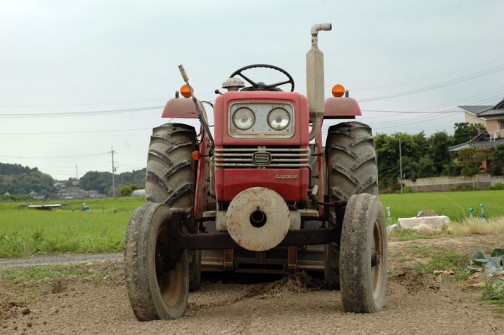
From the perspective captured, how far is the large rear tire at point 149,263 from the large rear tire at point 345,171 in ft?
5.01

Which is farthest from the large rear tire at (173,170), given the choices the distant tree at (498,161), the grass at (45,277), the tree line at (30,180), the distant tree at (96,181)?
the distant tree at (96,181)

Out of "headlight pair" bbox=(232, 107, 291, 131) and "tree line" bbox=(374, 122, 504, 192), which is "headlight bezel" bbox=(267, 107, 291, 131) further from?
"tree line" bbox=(374, 122, 504, 192)

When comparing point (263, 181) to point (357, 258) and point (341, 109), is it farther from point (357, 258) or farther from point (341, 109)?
point (341, 109)

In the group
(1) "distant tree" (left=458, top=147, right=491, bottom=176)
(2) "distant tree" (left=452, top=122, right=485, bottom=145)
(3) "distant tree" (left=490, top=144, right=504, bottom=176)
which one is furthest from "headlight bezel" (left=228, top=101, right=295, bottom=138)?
(2) "distant tree" (left=452, top=122, right=485, bottom=145)

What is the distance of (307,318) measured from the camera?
5.32 meters

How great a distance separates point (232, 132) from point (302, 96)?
0.58 metres

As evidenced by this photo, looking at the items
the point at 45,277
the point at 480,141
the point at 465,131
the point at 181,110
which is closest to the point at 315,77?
the point at 181,110

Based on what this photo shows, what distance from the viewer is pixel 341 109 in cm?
738

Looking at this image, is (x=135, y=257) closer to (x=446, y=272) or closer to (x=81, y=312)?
(x=81, y=312)

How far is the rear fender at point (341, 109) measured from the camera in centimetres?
736

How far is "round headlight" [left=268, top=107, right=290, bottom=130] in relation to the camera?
565 centimetres

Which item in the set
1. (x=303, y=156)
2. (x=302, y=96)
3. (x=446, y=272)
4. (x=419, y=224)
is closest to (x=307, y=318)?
(x=303, y=156)

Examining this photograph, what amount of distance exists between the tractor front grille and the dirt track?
107 cm

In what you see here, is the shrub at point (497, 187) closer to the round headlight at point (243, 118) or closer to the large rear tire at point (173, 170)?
the large rear tire at point (173, 170)
